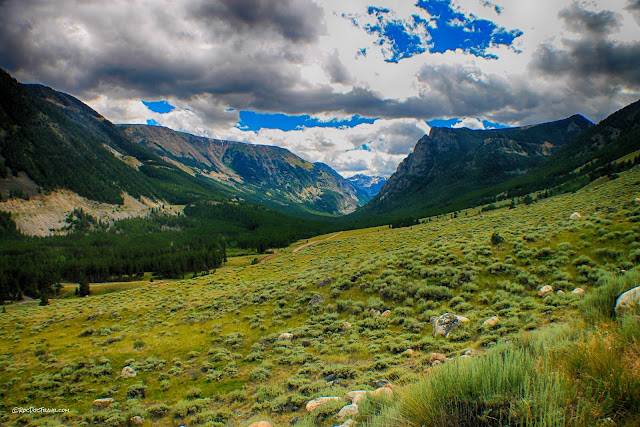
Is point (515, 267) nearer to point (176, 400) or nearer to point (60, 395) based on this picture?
point (176, 400)

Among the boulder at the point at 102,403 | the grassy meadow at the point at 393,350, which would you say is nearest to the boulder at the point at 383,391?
the grassy meadow at the point at 393,350

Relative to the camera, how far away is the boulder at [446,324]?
12.5m

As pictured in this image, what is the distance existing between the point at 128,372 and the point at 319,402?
13052 mm

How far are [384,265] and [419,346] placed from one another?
11.6m

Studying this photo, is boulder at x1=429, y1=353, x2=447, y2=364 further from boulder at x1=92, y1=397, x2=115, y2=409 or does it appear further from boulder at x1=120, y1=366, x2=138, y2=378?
boulder at x1=120, y1=366, x2=138, y2=378

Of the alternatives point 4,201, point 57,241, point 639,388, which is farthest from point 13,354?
point 4,201

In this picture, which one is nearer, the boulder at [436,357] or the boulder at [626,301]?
the boulder at [626,301]

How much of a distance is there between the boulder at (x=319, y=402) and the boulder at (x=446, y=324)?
6562 mm

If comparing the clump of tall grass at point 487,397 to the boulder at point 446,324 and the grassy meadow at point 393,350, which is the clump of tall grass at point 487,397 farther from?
the boulder at point 446,324

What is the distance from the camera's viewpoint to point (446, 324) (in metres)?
12.8

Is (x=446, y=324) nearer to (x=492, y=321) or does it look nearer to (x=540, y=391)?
(x=492, y=321)

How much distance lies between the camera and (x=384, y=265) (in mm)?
23203

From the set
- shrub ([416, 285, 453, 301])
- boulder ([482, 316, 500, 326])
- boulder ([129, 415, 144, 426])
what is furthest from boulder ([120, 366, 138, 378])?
boulder ([482, 316, 500, 326])

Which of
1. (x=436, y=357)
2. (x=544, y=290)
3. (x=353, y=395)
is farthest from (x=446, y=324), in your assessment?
(x=353, y=395)
